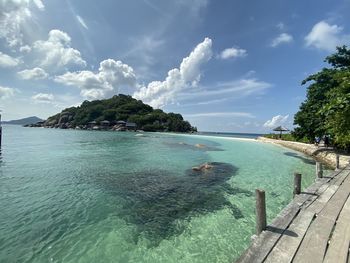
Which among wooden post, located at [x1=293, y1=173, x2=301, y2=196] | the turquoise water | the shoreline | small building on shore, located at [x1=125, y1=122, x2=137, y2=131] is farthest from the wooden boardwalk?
small building on shore, located at [x1=125, y1=122, x2=137, y2=131]

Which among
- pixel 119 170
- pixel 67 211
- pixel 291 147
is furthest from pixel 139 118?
pixel 67 211

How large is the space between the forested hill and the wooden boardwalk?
112293 mm

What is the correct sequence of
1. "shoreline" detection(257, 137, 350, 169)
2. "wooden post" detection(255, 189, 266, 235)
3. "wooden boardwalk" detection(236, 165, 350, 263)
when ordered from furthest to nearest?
1. "shoreline" detection(257, 137, 350, 169)
2. "wooden post" detection(255, 189, 266, 235)
3. "wooden boardwalk" detection(236, 165, 350, 263)

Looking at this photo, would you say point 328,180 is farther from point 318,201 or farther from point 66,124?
point 66,124

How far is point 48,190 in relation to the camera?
11.6 metres

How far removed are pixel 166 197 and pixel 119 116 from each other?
12393 cm

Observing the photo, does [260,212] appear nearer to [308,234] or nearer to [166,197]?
[308,234]

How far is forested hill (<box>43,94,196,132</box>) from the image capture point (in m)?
124

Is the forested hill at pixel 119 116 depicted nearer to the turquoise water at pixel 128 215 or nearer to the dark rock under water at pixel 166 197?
the dark rock under water at pixel 166 197

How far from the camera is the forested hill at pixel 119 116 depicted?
124137mm

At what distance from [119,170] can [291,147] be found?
1383 inches

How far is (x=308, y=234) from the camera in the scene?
5094mm

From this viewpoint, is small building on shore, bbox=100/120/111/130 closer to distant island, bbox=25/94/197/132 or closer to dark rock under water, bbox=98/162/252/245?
distant island, bbox=25/94/197/132

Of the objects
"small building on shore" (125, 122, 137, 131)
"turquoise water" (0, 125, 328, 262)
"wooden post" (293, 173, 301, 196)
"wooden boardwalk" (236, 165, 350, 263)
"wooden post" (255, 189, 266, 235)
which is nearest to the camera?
"wooden boardwalk" (236, 165, 350, 263)
